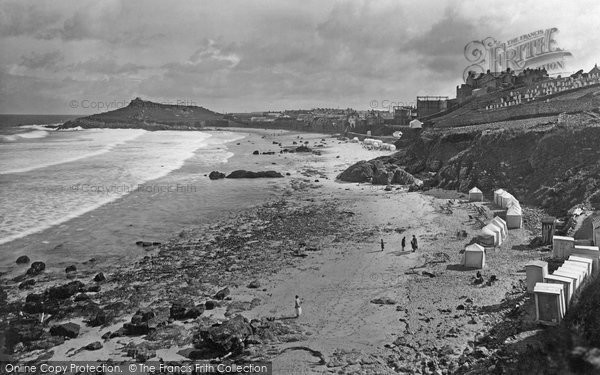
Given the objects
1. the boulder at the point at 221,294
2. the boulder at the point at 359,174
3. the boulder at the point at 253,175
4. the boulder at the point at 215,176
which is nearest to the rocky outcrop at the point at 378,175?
the boulder at the point at 359,174

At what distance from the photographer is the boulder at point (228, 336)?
12391 millimetres

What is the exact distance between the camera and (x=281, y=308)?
1505 centimetres

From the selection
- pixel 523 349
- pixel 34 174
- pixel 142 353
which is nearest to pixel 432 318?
pixel 523 349

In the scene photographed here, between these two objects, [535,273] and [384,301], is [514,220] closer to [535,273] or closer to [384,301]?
[535,273]

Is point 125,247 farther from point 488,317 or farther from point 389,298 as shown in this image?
point 488,317

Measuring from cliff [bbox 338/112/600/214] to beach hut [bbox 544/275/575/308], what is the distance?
11.9 metres

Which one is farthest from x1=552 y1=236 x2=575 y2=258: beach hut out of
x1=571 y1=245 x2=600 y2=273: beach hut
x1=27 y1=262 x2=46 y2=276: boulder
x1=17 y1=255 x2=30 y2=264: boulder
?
x1=17 y1=255 x2=30 y2=264: boulder

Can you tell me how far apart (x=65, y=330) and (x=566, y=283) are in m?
14.0

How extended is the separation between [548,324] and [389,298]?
15.1 feet

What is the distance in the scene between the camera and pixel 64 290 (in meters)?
16.6

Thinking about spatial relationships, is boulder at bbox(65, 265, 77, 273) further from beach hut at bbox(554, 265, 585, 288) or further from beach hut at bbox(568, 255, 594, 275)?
beach hut at bbox(568, 255, 594, 275)

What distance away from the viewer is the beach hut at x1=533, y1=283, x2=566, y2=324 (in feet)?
40.8

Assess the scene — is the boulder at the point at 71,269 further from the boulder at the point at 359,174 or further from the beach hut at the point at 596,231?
the boulder at the point at 359,174

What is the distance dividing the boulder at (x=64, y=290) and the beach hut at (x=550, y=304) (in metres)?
14.5
